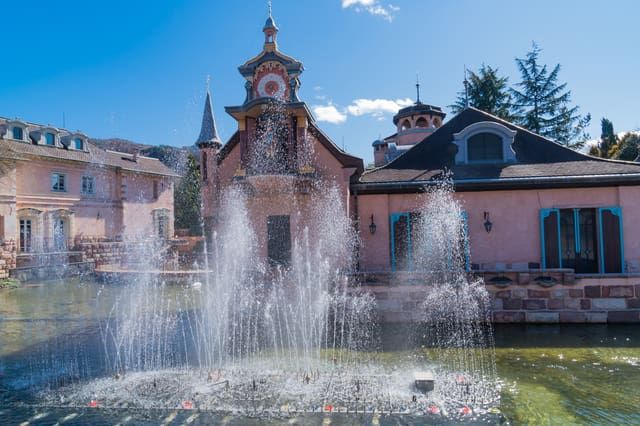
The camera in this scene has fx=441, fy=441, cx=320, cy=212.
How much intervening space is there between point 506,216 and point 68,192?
29.7 metres

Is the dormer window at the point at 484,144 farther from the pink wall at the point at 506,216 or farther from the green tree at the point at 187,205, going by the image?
the green tree at the point at 187,205

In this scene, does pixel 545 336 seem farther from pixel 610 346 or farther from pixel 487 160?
pixel 487 160

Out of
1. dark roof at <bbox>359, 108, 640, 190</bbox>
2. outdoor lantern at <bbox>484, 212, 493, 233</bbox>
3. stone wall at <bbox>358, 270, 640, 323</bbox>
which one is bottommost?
stone wall at <bbox>358, 270, 640, 323</bbox>

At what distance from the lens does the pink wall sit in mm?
12727

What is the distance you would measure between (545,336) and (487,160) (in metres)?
6.26

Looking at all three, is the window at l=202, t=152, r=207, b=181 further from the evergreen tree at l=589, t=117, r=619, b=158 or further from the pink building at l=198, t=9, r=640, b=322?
the evergreen tree at l=589, t=117, r=619, b=158

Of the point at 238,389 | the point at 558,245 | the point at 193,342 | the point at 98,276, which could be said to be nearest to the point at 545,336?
the point at 558,245

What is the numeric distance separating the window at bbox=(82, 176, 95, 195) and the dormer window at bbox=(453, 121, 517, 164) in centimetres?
2848

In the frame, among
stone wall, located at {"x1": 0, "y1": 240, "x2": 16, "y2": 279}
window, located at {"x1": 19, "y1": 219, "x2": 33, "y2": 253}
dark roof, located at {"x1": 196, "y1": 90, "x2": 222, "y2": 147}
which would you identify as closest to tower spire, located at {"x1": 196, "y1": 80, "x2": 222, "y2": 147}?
dark roof, located at {"x1": 196, "y1": 90, "x2": 222, "y2": 147}

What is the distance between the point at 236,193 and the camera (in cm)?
1385

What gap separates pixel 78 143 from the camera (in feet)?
110

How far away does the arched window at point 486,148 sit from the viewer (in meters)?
14.7

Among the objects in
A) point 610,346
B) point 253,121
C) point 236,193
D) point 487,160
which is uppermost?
point 253,121

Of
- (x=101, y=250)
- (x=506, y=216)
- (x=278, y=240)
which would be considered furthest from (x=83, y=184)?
(x=506, y=216)
